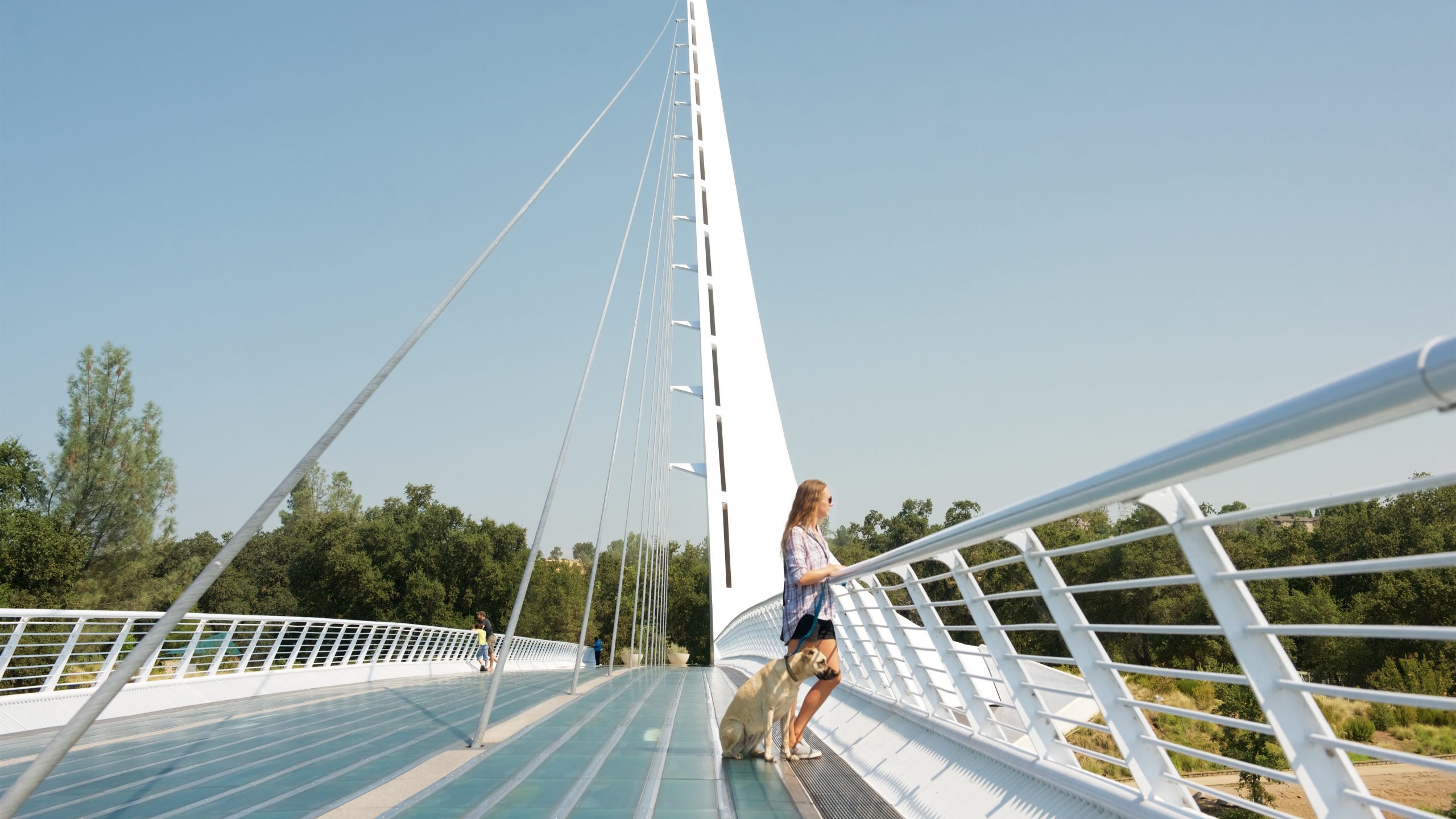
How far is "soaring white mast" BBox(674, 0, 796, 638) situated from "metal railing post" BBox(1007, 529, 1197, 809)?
69.7 feet

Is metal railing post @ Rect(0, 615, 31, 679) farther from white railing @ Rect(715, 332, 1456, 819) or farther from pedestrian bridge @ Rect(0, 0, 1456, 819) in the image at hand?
white railing @ Rect(715, 332, 1456, 819)

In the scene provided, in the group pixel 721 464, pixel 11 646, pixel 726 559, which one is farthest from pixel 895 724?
pixel 721 464

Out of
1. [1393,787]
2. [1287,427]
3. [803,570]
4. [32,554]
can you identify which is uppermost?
[32,554]

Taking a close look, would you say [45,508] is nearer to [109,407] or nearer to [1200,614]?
[109,407]

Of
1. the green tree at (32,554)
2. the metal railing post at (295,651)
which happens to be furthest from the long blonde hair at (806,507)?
the green tree at (32,554)

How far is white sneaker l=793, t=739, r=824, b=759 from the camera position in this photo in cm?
554

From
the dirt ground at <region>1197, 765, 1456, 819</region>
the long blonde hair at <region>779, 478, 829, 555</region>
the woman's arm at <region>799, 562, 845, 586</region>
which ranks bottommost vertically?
the dirt ground at <region>1197, 765, 1456, 819</region>

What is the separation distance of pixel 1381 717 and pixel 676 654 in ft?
160

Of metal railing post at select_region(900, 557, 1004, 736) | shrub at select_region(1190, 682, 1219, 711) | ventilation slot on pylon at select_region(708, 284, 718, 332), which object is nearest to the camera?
metal railing post at select_region(900, 557, 1004, 736)

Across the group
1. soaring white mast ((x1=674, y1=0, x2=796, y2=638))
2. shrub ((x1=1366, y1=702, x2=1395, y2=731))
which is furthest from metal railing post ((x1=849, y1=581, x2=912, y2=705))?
shrub ((x1=1366, y1=702, x2=1395, y2=731))

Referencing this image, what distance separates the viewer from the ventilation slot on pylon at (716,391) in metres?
25.9

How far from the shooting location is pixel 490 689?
6863 millimetres

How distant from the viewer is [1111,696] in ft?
8.77

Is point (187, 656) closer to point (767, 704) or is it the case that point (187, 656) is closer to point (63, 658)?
point (63, 658)
